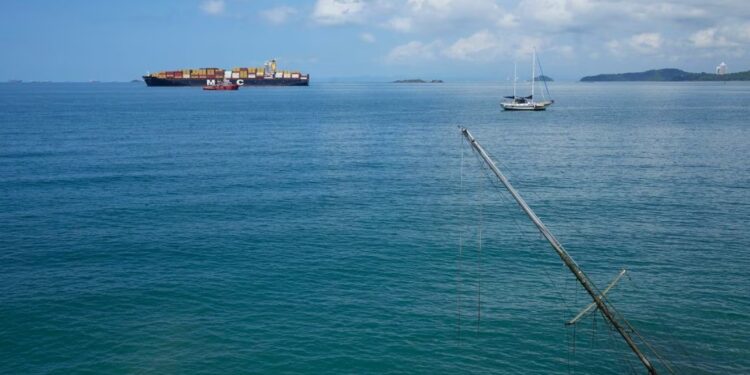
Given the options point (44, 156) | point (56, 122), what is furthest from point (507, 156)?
point (56, 122)

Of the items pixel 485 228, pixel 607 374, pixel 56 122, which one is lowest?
pixel 607 374

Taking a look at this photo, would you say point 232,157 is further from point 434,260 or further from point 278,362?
point 278,362

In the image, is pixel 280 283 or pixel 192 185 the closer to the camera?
pixel 280 283

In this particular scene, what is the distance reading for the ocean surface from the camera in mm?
41000

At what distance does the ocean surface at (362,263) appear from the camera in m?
41.0

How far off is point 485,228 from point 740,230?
86.0 feet

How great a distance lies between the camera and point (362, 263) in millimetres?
56531

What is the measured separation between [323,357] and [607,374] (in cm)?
1830

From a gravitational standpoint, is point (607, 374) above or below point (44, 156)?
below

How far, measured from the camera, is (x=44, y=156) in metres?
108

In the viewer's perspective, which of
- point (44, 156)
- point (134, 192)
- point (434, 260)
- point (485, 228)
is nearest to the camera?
point (434, 260)

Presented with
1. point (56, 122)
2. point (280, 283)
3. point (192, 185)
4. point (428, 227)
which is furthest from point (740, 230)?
point (56, 122)

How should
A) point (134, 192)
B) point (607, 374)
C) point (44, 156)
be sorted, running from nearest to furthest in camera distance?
point (607, 374) < point (134, 192) < point (44, 156)

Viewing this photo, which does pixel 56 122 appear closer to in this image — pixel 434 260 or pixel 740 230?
pixel 434 260
